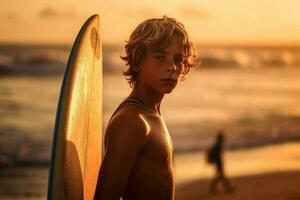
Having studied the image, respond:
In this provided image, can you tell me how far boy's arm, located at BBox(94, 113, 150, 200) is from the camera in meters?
1.75

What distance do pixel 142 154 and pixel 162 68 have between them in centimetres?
23

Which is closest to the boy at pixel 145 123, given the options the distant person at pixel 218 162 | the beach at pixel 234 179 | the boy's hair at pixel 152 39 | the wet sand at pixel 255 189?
the boy's hair at pixel 152 39

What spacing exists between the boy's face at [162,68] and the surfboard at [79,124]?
0.17m

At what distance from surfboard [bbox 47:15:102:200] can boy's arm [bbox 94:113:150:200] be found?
0.07m

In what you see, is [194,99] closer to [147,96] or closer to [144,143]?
[147,96]

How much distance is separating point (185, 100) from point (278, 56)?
35.7 ft

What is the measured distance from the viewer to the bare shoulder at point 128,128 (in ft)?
5.76

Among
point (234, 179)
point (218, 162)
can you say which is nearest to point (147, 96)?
point (218, 162)

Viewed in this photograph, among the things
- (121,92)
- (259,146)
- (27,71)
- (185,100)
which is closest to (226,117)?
(185,100)

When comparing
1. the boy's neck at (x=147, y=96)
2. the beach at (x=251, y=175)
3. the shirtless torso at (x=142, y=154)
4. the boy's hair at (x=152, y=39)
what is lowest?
the beach at (x=251, y=175)

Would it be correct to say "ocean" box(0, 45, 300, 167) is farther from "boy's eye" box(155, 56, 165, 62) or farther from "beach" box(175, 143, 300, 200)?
"boy's eye" box(155, 56, 165, 62)

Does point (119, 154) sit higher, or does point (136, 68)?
point (136, 68)

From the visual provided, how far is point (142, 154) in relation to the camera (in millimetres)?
1808

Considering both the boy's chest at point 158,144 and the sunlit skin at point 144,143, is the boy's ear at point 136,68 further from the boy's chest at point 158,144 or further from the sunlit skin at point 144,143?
the boy's chest at point 158,144
